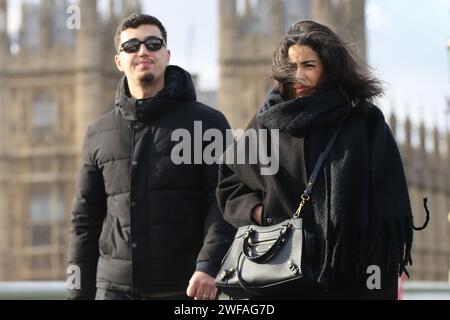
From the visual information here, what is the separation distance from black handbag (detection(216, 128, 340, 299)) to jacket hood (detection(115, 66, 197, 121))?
45.7 inches

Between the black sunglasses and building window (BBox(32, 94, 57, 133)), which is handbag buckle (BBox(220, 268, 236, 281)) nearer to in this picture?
the black sunglasses

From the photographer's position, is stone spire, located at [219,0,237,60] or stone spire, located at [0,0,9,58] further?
stone spire, located at [0,0,9,58]

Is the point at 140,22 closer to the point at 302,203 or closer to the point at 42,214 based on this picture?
the point at 302,203

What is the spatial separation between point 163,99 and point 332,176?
1.31 meters

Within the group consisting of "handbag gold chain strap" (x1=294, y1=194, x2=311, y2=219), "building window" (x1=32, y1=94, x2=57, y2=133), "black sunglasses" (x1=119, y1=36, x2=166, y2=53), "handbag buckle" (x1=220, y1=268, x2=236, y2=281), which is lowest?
"handbag buckle" (x1=220, y1=268, x2=236, y2=281)

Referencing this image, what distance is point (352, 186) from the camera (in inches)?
136

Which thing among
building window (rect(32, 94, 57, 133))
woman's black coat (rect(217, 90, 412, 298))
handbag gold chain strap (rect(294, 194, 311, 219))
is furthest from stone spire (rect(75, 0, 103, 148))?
handbag gold chain strap (rect(294, 194, 311, 219))

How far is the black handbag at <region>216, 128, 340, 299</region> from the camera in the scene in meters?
3.42

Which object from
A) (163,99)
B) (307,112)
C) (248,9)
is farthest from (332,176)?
(248,9)
